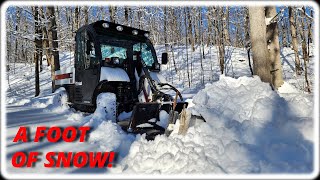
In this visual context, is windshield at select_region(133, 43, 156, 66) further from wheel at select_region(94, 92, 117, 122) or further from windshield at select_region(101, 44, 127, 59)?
wheel at select_region(94, 92, 117, 122)

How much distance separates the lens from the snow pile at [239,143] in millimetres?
2783

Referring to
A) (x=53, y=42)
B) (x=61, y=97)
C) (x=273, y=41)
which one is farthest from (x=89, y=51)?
(x=53, y=42)

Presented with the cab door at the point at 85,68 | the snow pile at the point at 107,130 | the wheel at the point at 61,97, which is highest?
the cab door at the point at 85,68

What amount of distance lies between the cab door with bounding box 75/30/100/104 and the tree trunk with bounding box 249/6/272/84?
359cm

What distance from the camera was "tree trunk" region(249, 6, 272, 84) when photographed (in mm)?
5426

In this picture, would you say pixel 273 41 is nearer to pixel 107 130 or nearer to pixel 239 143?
pixel 239 143

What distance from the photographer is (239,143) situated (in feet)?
10.3

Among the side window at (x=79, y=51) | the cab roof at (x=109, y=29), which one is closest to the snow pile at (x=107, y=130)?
the side window at (x=79, y=51)

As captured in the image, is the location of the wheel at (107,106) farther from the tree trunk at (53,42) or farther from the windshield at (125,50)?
the tree trunk at (53,42)

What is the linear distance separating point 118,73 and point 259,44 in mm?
3211

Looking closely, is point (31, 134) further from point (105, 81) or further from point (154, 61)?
point (154, 61)

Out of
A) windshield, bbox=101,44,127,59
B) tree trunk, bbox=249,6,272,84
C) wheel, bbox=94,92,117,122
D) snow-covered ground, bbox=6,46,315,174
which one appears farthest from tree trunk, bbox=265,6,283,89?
wheel, bbox=94,92,117,122

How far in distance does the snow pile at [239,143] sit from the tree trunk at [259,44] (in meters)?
1.18

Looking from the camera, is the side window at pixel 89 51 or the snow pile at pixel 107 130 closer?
the snow pile at pixel 107 130
